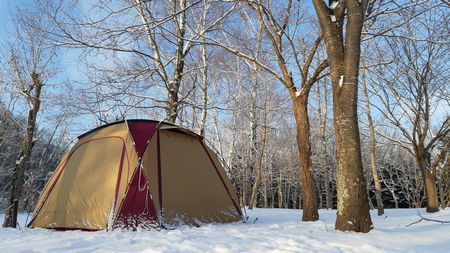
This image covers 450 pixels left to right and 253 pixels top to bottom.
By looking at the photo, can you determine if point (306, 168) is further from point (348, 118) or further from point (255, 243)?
point (255, 243)

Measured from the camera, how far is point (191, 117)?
2077 centimetres

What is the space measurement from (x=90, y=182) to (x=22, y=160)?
273 cm

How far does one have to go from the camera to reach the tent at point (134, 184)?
19.3 ft

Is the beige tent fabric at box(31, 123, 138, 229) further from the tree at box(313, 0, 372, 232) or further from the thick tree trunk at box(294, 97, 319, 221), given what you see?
the tree at box(313, 0, 372, 232)

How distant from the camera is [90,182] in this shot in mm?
6273

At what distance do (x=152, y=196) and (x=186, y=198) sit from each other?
725mm

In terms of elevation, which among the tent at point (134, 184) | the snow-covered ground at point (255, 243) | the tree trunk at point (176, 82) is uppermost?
the tree trunk at point (176, 82)

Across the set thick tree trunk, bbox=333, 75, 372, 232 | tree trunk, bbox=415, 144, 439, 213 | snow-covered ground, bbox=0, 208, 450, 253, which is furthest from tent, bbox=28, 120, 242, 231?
tree trunk, bbox=415, 144, 439, 213

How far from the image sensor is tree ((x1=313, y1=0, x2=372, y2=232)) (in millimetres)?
4781

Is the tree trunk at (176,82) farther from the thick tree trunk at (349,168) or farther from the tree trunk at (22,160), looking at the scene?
the thick tree trunk at (349,168)

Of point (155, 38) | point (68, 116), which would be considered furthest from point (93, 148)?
point (155, 38)

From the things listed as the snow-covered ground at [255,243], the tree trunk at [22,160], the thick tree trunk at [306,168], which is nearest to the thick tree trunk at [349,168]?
the snow-covered ground at [255,243]

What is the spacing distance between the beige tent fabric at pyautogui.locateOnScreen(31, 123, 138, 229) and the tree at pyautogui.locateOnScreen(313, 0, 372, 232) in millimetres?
3422

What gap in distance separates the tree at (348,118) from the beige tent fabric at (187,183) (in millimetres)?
2682
